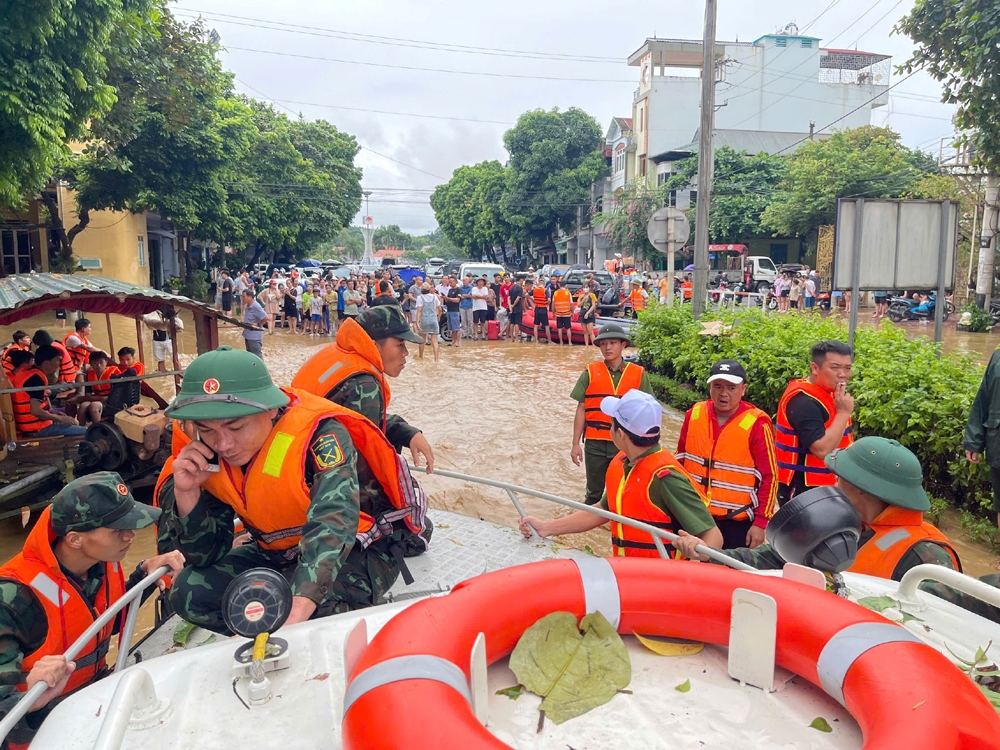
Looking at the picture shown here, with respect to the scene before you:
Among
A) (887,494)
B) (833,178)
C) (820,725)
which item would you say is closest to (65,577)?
(820,725)

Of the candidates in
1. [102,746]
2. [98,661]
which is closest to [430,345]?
[98,661]

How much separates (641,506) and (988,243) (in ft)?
71.1

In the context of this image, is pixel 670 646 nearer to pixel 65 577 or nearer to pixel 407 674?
pixel 407 674

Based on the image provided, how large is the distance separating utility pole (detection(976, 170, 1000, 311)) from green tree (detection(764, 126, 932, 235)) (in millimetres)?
9720

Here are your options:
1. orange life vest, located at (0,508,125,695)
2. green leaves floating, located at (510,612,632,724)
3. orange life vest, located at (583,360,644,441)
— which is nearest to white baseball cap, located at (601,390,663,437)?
green leaves floating, located at (510,612,632,724)

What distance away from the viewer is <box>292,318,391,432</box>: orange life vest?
374 centimetres

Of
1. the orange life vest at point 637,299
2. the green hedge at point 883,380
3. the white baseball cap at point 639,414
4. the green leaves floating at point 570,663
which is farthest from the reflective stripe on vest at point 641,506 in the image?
the orange life vest at point 637,299

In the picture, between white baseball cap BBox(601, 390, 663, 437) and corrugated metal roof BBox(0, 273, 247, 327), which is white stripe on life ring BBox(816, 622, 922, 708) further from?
corrugated metal roof BBox(0, 273, 247, 327)

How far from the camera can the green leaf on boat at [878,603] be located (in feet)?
7.58

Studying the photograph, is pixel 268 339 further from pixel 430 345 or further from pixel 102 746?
pixel 102 746

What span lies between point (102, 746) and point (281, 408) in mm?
1264

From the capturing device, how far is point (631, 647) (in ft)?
Result: 6.72

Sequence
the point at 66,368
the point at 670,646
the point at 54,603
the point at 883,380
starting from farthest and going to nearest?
the point at 66,368 < the point at 883,380 < the point at 54,603 < the point at 670,646

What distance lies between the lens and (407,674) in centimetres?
161
